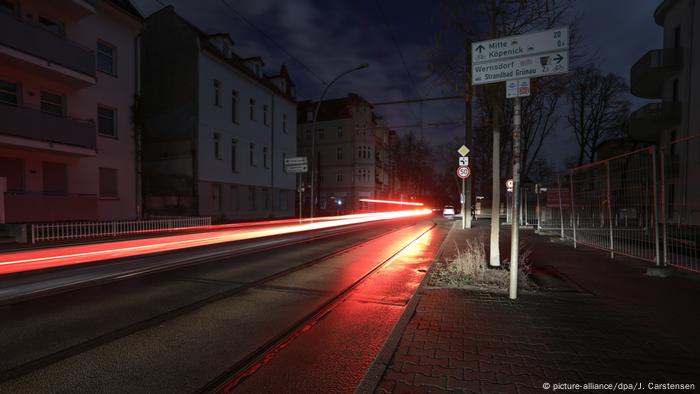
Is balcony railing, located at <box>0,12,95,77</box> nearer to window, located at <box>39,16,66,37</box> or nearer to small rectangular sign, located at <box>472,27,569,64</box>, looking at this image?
window, located at <box>39,16,66,37</box>

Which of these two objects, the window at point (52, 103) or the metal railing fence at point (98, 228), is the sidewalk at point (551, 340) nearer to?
the metal railing fence at point (98, 228)

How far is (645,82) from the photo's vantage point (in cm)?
2266

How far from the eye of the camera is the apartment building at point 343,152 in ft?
174

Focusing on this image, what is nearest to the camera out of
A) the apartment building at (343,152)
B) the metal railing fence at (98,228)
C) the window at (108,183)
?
the metal railing fence at (98,228)

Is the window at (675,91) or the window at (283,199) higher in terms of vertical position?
the window at (675,91)

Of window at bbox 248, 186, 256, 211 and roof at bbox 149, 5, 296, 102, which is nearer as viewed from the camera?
roof at bbox 149, 5, 296, 102

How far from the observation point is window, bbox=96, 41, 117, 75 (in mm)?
19156

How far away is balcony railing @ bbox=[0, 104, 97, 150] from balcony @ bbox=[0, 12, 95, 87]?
75.8 inches

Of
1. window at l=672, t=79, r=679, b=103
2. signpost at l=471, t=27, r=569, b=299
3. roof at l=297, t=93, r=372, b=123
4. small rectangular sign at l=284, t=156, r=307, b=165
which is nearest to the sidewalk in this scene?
signpost at l=471, t=27, r=569, b=299

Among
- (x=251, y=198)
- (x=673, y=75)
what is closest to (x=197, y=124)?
(x=251, y=198)

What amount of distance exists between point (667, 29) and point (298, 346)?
2854cm

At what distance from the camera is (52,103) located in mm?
17000

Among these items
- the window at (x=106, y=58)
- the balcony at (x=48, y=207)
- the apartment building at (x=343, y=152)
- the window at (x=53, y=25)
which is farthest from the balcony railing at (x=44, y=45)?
the apartment building at (x=343, y=152)

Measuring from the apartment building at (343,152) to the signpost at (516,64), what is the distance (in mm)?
47017
